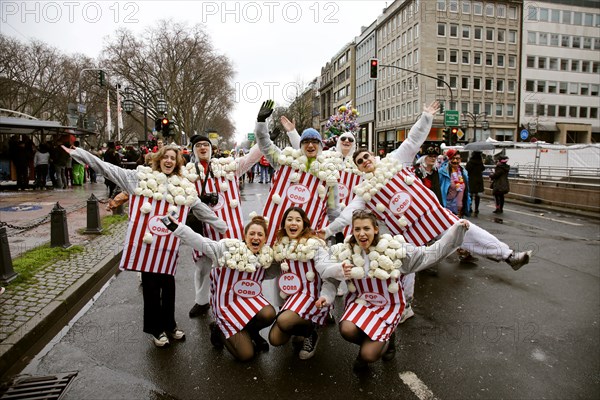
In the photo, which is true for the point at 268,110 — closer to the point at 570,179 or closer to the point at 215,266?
the point at 215,266

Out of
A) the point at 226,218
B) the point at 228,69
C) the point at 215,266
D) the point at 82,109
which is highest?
the point at 228,69

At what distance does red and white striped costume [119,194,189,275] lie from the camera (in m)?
4.11

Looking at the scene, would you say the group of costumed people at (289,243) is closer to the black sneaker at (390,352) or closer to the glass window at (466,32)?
the black sneaker at (390,352)

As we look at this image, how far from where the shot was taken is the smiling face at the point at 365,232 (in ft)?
12.3

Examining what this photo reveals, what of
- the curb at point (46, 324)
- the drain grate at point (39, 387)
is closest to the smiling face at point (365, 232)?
the drain grate at point (39, 387)

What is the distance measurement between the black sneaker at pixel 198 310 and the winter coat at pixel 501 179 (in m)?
11.1

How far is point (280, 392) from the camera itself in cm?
344

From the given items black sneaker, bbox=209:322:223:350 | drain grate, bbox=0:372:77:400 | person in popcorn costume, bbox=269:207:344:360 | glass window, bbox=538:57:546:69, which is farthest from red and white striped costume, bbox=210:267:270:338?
glass window, bbox=538:57:546:69

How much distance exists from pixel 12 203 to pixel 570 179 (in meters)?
21.5

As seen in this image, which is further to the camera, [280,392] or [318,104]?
[318,104]

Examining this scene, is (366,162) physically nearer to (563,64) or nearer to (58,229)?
(58,229)

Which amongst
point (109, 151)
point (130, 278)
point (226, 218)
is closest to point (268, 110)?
point (226, 218)

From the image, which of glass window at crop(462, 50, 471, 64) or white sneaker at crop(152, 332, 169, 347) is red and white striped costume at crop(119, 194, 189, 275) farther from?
glass window at crop(462, 50, 471, 64)

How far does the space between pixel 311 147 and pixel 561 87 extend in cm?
6341
